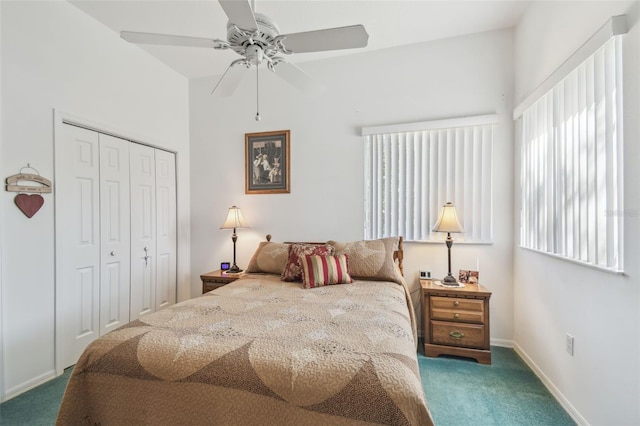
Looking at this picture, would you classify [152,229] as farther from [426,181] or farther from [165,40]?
[426,181]

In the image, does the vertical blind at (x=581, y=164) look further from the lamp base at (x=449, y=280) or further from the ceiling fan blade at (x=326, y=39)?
the ceiling fan blade at (x=326, y=39)

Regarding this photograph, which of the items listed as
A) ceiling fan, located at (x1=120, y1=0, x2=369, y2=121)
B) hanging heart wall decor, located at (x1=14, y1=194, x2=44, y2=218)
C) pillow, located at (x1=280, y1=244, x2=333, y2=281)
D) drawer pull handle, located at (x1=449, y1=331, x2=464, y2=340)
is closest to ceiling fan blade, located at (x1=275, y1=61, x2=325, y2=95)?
ceiling fan, located at (x1=120, y1=0, x2=369, y2=121)

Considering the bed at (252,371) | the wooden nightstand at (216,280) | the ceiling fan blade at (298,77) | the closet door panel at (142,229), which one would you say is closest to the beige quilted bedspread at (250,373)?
the bed at (252,371)

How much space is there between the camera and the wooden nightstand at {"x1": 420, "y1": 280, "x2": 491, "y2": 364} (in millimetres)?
2412

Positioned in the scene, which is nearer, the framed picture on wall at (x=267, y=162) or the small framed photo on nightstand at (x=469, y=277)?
the small framed photo on nightstand at (x=469, y=277)

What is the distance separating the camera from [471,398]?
1952 mm

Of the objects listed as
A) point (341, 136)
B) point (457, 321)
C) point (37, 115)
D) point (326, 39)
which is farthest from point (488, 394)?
point (37, 115)

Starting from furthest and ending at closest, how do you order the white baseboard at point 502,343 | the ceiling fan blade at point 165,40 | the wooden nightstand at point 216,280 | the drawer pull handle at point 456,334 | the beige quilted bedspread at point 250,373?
the wooden nightstand at point 216,280, the white baseboard at point 502,343, the drawer pull handle at point 456,334, the ceiling fan blade at point 165,40, the beige quilted bedspread at point 250,373

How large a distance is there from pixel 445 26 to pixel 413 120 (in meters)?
0.87

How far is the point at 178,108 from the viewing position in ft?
11.8

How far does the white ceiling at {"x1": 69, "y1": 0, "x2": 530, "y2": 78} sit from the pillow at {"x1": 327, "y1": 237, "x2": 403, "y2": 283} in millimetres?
2019

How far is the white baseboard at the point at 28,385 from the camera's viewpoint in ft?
6.56

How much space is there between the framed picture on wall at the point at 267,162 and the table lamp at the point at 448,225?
169 centimetres

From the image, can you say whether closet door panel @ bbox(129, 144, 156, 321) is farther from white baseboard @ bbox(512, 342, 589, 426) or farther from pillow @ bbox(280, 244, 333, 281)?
white baseboard @ bbox(512, 342, 589, 426)
